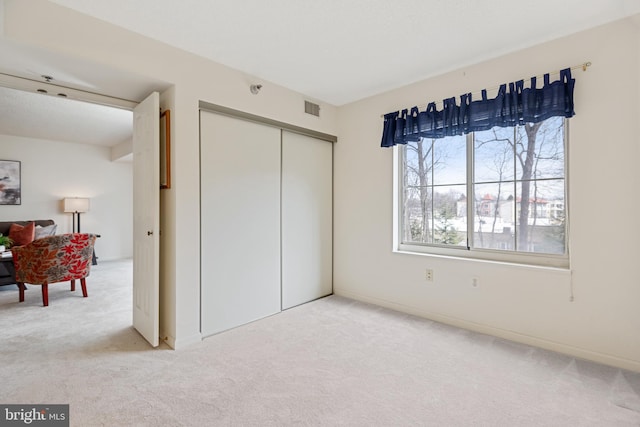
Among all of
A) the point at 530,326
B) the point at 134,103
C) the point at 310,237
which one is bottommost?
the point at 530,326

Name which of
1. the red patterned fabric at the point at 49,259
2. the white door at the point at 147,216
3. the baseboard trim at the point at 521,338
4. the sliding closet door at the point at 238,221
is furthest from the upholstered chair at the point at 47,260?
the baseboard trim at the point at 521,338

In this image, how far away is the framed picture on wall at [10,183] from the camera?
5543mm

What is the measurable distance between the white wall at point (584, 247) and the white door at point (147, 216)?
8.17 feet

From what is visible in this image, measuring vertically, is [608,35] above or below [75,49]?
above

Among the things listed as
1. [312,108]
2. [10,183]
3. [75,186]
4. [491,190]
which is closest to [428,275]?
[491,190]

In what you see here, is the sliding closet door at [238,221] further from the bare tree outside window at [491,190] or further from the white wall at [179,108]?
the bare tree outside window at [491,190]

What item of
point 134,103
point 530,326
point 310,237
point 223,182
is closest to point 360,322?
point 310,237

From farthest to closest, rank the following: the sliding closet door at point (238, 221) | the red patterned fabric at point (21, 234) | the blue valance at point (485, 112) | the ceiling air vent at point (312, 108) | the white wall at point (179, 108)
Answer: the red patterned fabric at point (21, 234) → the ceiling air vent at point (312, 108) → the sliding closet door at point (238, 221) → the blue valance at point (485, 112) → the white wall at point (179, 108)

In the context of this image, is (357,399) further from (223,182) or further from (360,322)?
(223,182)

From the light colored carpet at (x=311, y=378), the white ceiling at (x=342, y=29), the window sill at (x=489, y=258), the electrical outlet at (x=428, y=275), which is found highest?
the white ceiling at (x=342, y=29)

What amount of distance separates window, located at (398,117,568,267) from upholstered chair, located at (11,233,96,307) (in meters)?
3.95

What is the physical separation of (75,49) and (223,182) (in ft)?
4.46

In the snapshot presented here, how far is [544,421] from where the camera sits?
5.57 feet

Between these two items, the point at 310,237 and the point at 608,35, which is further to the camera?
the point at 310,237
